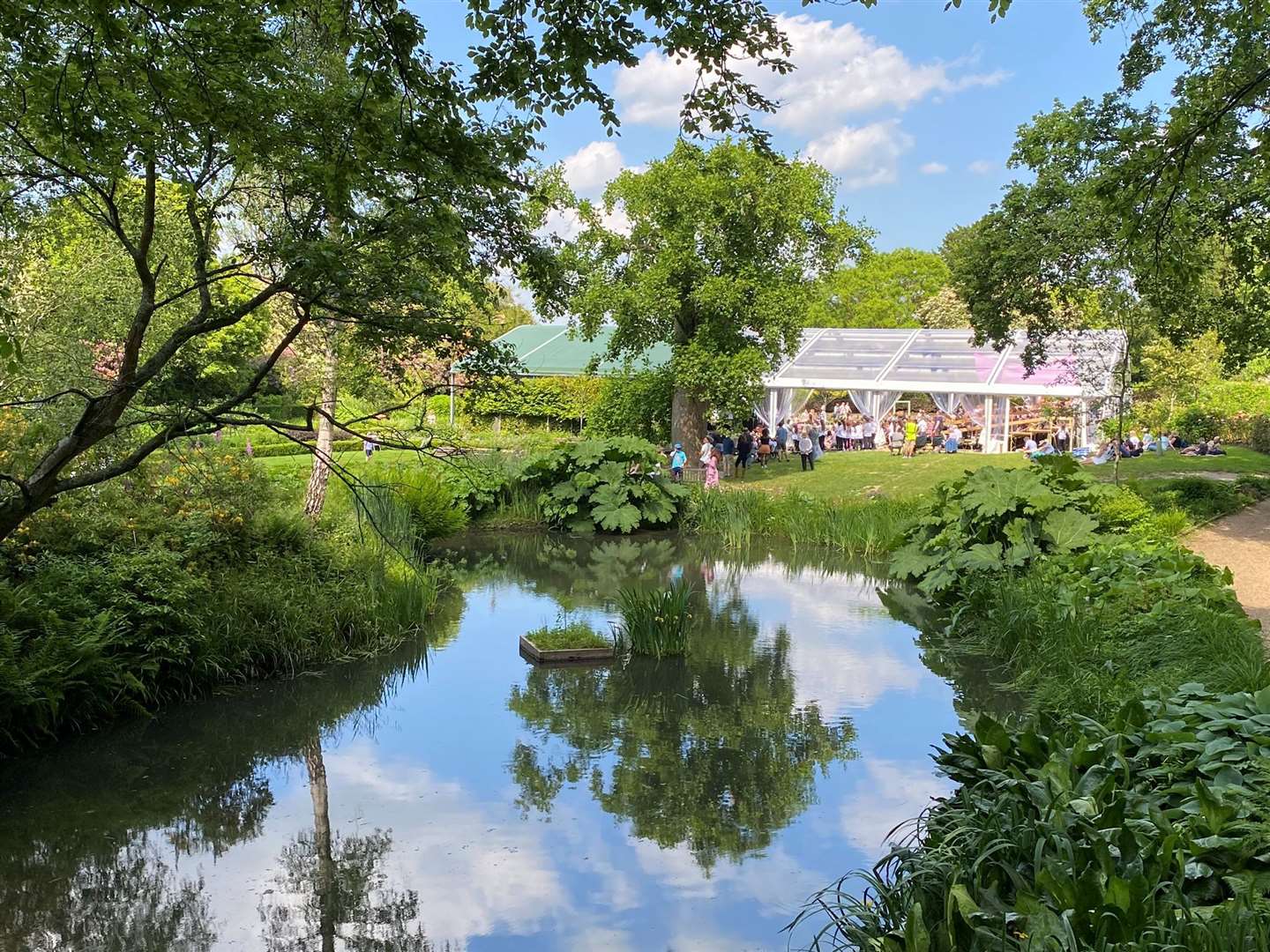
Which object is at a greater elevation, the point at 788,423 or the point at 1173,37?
the point at 1173,37

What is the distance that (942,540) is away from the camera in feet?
42.8

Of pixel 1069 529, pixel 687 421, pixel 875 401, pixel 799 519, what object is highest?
pixel 875 401

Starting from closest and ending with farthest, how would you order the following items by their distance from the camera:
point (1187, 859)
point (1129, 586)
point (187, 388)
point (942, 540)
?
point (1187, 859) < point (187, 388) < point (1129, 586) < point (942, 540)

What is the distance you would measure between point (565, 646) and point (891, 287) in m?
47.7

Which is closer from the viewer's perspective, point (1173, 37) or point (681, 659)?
point (681, 659)

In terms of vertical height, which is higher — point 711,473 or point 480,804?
point 711,473

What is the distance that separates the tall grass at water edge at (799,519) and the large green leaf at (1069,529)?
11.3ft

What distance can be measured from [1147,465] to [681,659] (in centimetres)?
1493

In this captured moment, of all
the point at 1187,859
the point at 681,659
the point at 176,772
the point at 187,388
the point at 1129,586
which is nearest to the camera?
the point at 1187,859

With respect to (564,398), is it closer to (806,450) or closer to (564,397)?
(564,397)

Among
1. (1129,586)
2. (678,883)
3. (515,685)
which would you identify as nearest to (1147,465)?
(1129,586)

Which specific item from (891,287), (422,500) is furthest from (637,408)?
(891,287)

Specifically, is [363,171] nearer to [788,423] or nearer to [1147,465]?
[1147,465]

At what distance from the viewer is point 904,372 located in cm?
3133
